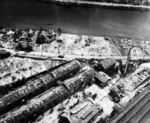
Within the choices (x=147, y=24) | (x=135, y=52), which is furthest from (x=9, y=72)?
(x=147, y=24)

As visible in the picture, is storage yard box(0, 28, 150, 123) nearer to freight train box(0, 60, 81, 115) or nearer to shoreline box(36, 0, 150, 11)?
freight train box(0, 60, 81, 115)

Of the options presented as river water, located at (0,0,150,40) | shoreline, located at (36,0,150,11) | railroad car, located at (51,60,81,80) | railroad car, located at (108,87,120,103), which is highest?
shoreline, located at (36,0,150,11)

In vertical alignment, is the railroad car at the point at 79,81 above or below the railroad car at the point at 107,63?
below

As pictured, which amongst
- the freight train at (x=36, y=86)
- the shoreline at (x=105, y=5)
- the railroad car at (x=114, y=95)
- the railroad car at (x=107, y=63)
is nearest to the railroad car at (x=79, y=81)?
the freight train at (x=36, y=86)

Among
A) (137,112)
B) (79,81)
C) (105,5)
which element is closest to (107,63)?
(79,81)

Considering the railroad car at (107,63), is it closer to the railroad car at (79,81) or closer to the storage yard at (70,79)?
the storage yard at (70,79)

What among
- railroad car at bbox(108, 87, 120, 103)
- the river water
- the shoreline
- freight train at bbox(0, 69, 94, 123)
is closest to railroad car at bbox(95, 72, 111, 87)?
freight train at bbox(0, 69, 94, 123)

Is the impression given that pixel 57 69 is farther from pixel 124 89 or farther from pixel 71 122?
pixel 124 89
